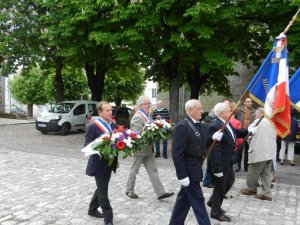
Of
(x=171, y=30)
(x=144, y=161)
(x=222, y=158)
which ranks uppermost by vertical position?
(x=171, y=30)

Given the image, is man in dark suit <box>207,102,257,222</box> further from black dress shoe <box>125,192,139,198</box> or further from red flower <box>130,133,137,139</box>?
black dress shoe <box>125,192,139,198</box>

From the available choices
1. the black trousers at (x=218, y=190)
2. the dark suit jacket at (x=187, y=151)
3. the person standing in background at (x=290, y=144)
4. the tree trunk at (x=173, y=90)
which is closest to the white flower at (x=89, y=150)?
the dark suit jacket at (x=187, y=151)

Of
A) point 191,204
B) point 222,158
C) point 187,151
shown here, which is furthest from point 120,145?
point 222,158

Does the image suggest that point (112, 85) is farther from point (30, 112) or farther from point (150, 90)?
point (150, 90)

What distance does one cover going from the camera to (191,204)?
5.14 meters

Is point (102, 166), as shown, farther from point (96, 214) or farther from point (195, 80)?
point (195, 80)

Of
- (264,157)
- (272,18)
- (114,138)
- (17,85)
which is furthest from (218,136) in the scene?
(17,85)

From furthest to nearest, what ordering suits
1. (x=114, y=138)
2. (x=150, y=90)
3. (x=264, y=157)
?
(x=150, y=90), (x=264, y=157), (x=114, y=138)

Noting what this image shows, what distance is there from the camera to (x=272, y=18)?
14.4 metres

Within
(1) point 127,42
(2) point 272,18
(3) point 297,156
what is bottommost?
(3) point 297,156

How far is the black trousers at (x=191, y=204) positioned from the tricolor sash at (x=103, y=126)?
Answer: 143cm

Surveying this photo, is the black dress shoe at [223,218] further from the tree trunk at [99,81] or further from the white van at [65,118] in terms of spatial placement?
the tree trunk at [99,81]

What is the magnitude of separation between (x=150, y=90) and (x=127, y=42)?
5610 centimetres

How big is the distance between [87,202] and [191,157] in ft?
8.94
